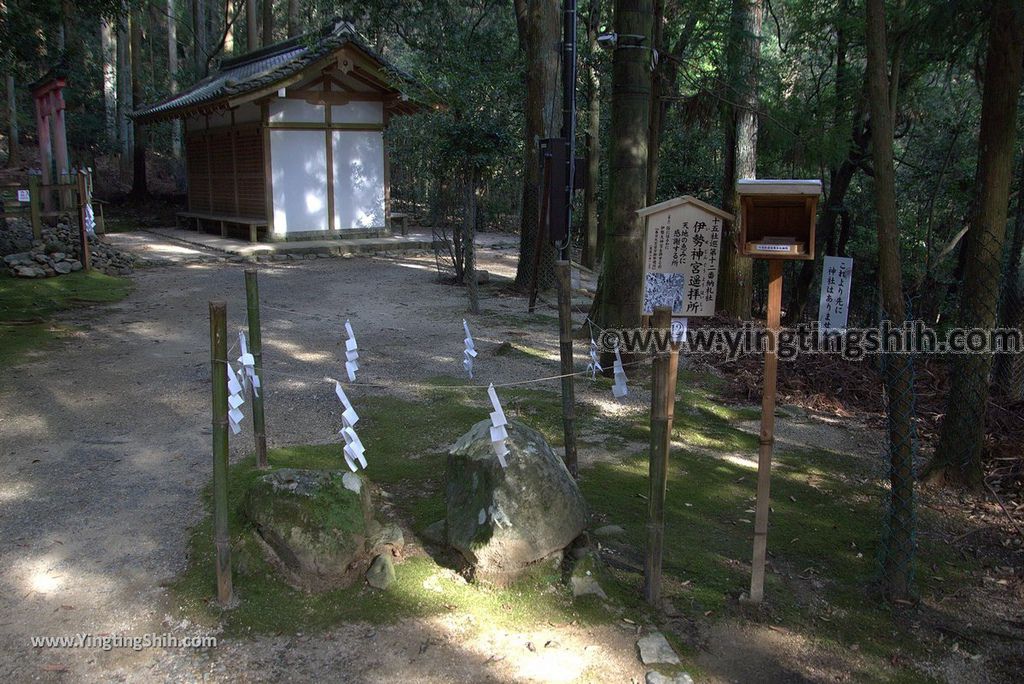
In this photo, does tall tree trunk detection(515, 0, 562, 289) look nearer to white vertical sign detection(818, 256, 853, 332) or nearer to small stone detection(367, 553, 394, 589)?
white vertical sign detection(818, 256, 853, 332)

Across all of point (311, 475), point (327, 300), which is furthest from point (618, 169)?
point (327, 300)

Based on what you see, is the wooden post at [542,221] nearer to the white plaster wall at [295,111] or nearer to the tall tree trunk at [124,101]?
the white plaster wall at [295,111]

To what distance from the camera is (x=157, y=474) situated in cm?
483

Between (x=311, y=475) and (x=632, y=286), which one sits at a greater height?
(x=632, y=286)

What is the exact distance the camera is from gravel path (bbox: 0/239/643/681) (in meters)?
3.17

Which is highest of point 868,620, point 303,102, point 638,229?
point 303,102

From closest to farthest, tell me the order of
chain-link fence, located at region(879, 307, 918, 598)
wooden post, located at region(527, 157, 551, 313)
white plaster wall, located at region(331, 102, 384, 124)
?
chain-link fence, located at region(879, 307, 918, 598)
wooden post, located at region(527, 157, 551, 313)
white plaster wall, located at region(331, 102, 384, 124)

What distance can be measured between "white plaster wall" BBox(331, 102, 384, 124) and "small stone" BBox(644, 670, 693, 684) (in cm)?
1567

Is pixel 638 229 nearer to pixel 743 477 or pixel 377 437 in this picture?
pixel 743 477

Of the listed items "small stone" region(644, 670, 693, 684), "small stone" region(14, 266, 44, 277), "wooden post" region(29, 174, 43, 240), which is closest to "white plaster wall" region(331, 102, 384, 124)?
"wooden post" region(29, 174, 43, 240)

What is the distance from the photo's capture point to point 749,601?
3.79 m

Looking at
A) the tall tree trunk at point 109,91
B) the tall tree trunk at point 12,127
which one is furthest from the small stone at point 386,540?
the tall tree trunk at point 12,127

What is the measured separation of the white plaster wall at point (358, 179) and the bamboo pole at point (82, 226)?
570 centimetres

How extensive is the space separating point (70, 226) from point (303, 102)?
17.0ft
